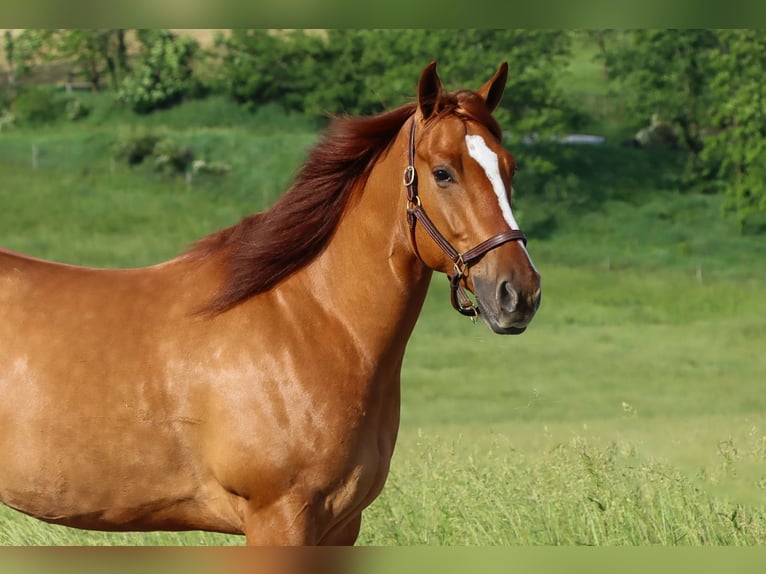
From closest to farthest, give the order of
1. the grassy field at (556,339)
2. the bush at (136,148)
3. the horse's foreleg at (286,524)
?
the horse's foreleg at (286,524)
the grassy field at (556,339)
the bush at (136,148)

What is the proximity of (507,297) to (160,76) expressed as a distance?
107ft

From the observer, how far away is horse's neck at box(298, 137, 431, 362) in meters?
4.25

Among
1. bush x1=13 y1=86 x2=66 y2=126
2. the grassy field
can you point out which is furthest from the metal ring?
bush x1=13 y1=86 x2=66 y2=126

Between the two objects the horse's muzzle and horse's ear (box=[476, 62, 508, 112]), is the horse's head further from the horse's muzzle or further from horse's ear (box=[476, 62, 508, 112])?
horse's ear (box=[476, 62, 508, 112])

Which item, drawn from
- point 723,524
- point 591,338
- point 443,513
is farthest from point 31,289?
point 591,338

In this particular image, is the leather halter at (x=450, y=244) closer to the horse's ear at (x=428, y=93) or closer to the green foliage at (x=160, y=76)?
the horse's ear at (x=428, y=93)

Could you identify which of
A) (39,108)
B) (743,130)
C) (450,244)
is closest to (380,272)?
(450,244)

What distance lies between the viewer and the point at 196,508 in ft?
13.9

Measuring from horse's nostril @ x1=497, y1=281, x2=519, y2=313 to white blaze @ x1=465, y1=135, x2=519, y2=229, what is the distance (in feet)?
0.77

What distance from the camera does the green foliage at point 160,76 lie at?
112 feet

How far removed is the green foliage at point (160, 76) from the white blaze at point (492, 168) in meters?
31.4

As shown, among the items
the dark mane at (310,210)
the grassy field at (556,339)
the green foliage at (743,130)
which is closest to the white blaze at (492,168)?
the dark mane at (310,210)

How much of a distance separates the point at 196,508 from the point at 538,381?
20.0 meters

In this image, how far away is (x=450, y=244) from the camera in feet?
13.1
